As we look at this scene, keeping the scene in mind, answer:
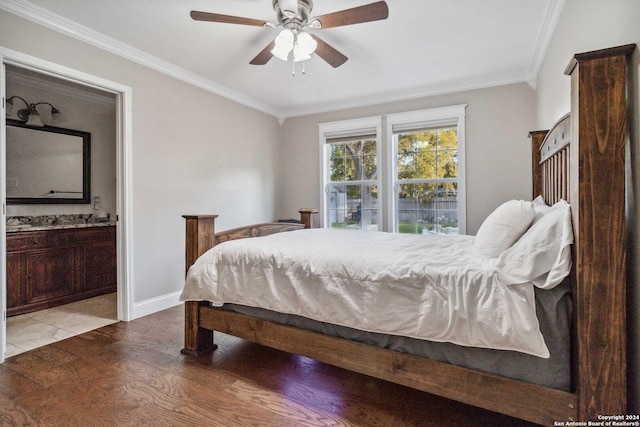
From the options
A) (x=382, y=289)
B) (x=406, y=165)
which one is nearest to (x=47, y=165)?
(x=382, y=289)

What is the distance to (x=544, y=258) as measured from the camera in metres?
1.22

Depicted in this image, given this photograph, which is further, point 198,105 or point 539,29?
point 198,105

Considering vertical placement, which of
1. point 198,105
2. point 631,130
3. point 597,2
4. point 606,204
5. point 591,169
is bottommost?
point 606,204

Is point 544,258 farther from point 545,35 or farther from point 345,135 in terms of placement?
point 345,135

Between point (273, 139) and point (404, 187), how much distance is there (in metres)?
2.20

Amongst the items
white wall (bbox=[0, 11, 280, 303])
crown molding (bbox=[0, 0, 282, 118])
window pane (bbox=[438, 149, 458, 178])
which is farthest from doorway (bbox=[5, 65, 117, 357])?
window pane (bbox=[438, 149, 458, 178])

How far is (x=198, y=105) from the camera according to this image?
370 cm

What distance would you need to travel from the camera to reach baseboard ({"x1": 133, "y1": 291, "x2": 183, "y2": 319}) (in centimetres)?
304

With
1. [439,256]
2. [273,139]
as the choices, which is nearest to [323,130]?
[273,139]

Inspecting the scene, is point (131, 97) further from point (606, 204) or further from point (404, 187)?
point (606, 204)

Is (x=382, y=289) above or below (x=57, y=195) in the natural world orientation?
below

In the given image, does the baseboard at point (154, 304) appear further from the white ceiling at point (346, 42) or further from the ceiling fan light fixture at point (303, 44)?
the ceiling fan light fixture at point (303, 44)

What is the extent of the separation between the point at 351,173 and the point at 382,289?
327cm

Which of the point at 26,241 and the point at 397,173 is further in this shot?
the point at 397,173
